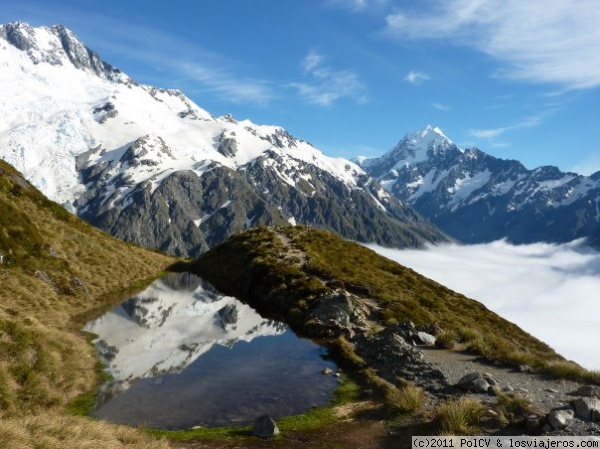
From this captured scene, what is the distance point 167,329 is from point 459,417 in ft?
71.3

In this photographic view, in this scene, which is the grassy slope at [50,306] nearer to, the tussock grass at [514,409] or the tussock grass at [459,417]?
the tussock grass at [459,417]

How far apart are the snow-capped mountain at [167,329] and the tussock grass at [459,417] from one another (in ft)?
44.1

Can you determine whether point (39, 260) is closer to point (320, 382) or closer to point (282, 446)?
point (320, 382)

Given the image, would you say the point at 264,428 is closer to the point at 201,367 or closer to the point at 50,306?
the point at 201,367

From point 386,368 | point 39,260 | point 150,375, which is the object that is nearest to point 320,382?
point 386,368

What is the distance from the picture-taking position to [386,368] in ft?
80.7

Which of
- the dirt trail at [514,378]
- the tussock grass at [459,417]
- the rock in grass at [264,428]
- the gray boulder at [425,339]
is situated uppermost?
the gray boulder at [425,339]

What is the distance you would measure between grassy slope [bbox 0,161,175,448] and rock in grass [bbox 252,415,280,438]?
409 cm

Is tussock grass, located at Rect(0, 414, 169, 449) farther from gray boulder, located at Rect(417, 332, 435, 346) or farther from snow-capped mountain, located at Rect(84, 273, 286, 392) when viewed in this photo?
gray boulder, located at Rect(417, 332, 435, 346)

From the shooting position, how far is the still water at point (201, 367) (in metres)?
19.1

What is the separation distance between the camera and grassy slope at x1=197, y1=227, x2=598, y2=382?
101ft

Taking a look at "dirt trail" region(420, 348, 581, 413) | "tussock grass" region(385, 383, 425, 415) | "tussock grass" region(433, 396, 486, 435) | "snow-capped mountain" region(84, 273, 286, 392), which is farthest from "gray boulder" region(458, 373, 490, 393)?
"snow-capped mountain" region(84, 273, 286, 392)

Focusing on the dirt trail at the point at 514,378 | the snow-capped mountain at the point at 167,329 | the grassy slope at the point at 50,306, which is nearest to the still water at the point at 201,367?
the snow-capped mountain at the point at 167,329

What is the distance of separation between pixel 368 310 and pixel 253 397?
645 inches
